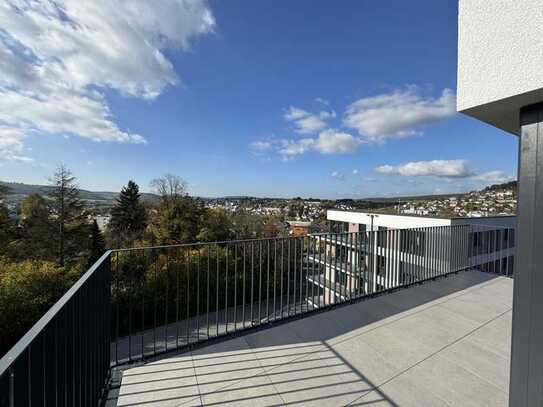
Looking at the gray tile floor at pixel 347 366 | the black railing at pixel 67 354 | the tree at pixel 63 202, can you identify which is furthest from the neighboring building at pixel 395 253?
the tree at pixel 63 202

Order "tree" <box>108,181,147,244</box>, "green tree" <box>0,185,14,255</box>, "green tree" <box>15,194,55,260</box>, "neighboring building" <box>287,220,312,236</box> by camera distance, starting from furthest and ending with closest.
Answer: "tree" <box>108,181,147,244</box>, "green tree" <box>0,185,14,255</box>, "green tree" <box>15,194,55,260</box>, "neighboring building" <box>287,220,312,236</box>

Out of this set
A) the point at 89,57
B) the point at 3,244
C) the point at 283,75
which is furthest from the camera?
the point at 3,244

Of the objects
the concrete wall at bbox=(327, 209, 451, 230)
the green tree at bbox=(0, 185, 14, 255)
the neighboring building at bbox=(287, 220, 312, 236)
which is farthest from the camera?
the green tree at bbox=(0, 185, 14, 255)

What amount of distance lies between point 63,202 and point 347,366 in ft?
63.7

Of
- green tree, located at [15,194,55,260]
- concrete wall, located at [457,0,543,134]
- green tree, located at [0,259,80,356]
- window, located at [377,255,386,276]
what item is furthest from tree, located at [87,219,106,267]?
concrete wall, located at [457,0,543,134]

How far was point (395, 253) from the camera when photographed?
4805 mm

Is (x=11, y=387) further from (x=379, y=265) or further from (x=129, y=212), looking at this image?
(x=129, y=212)

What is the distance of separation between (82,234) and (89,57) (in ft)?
42.0

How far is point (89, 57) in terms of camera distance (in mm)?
7246

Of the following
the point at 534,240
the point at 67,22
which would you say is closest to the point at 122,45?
the point at 67,22

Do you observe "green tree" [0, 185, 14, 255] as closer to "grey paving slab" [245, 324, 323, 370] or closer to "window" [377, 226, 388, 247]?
"grey paving slab" [245, 324, 323, 370]

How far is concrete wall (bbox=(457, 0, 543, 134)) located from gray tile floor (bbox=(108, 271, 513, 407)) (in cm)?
210

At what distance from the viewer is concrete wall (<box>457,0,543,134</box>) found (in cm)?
115

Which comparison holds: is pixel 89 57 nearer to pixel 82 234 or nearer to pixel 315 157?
pixel 82 234
